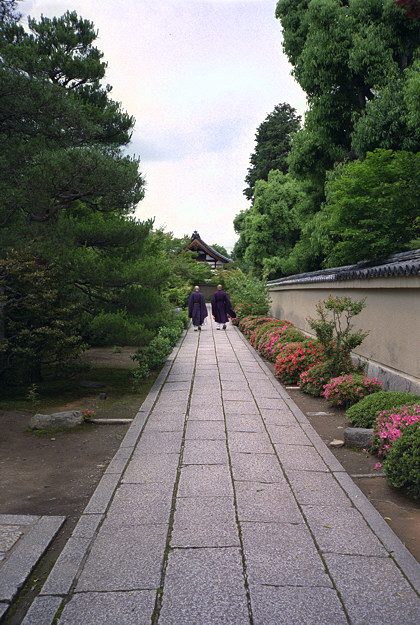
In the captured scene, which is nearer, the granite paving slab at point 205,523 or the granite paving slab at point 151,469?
the granite paving slab at point 205,523

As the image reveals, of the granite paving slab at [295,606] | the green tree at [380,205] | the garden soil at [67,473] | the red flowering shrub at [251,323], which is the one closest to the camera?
the granite paving slab at [295,606]

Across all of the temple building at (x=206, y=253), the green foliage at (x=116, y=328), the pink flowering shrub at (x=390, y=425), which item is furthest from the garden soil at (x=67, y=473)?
the temple building at (x=206, y=253)

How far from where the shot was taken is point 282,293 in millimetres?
18625

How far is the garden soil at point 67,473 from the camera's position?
3.44 metres

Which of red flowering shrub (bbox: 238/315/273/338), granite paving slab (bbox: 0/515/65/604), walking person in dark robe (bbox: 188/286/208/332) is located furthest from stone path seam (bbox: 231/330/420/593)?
walking person in dark robe (bbox: 188/286/208/332)

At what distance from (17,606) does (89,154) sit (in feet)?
19.3

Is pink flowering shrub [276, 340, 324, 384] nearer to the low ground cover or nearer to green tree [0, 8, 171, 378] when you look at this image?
the low ground cover

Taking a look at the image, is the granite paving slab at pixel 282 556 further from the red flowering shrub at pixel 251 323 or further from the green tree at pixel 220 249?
the green tree at pixel 220 249

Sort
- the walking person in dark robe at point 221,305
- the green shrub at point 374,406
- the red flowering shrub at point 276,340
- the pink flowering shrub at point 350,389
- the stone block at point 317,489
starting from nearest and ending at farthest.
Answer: the stone block at point 317,489, the green shrub at point 374,406, the pink flowering shrub at point 350,389, the red flowering shrub at point 276,340, the walking person in dark robe at point 221,305

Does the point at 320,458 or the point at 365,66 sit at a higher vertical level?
the point at 365,66

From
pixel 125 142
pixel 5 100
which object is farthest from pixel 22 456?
pixel 125 142

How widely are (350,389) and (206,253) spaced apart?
38.9 metres

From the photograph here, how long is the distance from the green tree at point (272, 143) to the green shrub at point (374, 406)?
33354 mm

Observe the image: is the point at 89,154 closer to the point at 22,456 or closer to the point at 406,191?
the point at 22,456
